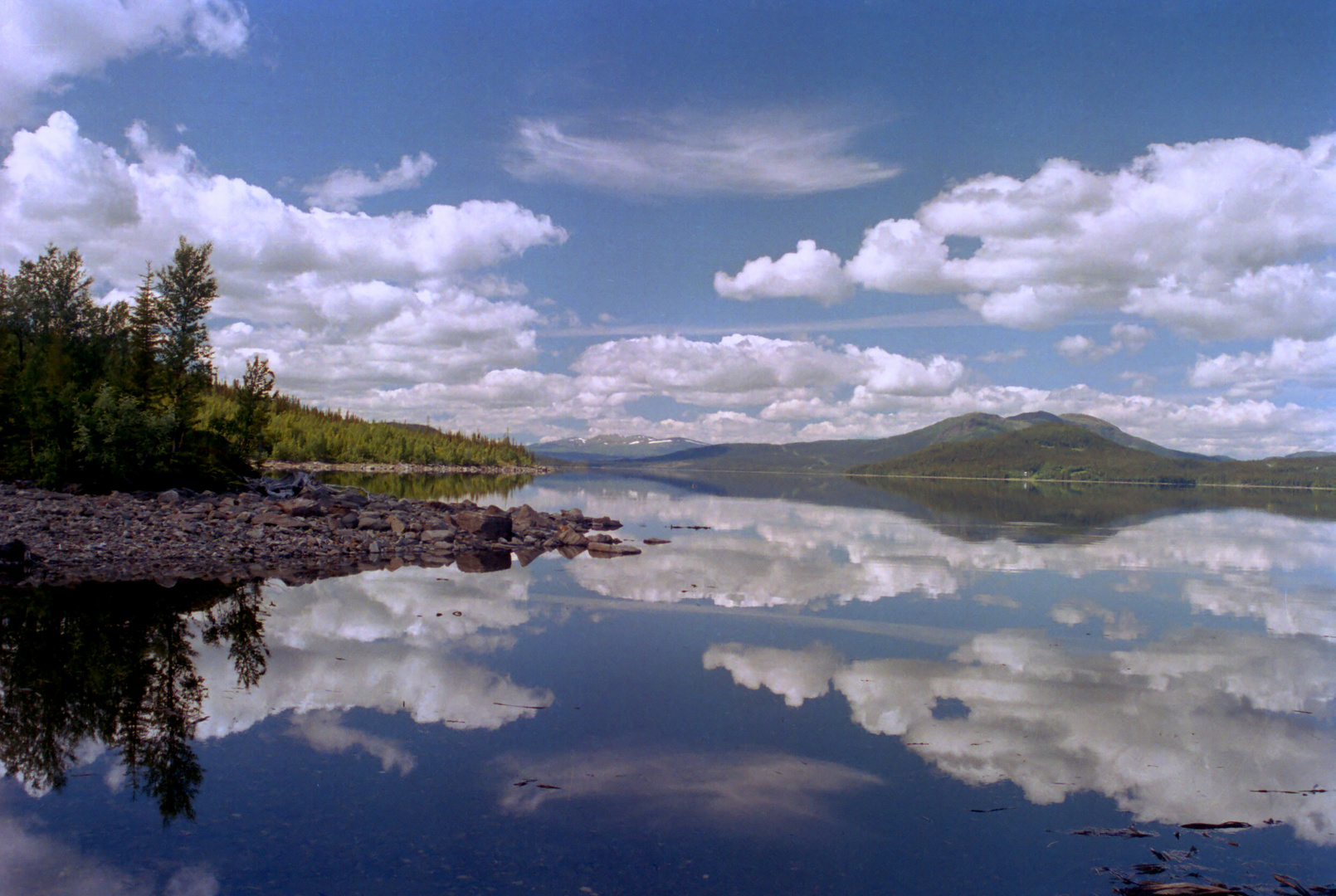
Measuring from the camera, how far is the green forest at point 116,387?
31.1 meters

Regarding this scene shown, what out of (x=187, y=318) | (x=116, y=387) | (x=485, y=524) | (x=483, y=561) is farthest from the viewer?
(x=187, y=318)

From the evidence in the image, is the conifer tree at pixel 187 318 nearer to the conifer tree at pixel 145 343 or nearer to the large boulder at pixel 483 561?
the conifer tree at pixel 145 343

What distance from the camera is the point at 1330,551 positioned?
36.3 m

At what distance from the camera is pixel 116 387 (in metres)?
35.5

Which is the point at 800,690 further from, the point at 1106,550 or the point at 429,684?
the point at 1106,550

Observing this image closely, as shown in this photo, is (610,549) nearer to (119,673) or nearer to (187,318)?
(119,673)

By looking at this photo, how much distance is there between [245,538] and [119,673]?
1320 cm

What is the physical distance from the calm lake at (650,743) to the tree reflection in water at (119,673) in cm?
7

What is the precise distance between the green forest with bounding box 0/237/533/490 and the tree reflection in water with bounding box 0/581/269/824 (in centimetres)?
1673

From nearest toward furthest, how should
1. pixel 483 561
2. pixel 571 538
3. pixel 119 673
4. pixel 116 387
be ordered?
pixel 119 673
pixel 483 561
pixel 571 538
pixel 116 387

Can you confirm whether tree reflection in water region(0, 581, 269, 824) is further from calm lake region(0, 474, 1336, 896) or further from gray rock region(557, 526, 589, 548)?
gray rock region(557, 526, 589, 548)

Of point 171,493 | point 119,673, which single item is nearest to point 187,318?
point 171,493

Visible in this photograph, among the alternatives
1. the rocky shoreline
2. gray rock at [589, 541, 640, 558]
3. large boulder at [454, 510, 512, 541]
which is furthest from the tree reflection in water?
gray rock at [589, 541, 640, 558]

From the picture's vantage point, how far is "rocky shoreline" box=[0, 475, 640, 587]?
794 inches
